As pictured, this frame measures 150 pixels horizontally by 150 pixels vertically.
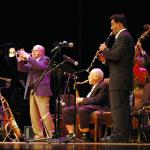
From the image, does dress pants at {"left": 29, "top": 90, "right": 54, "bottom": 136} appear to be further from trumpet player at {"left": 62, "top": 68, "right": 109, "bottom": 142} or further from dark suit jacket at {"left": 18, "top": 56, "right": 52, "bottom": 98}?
trumpet player at {"left": 62, "top": 68, "right": 109, "bottom": 142}

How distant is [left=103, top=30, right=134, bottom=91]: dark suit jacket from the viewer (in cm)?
695

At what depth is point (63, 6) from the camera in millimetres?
11266

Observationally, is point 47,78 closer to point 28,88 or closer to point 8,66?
point 28,88

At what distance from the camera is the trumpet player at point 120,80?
696cm

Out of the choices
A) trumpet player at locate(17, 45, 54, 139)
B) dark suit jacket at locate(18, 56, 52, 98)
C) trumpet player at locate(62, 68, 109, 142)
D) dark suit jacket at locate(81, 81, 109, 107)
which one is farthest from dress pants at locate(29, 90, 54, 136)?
dark suit jacket at locate(81, 81, 109, 107)

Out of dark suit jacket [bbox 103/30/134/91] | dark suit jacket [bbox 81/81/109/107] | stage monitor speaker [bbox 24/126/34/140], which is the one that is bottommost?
stage monitor speaker [bbox 24/126/34/140]

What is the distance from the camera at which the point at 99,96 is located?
834cm

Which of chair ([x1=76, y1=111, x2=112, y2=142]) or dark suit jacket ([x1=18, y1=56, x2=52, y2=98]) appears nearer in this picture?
chair ([x1=76, y1=111, x2=112, y2=142])

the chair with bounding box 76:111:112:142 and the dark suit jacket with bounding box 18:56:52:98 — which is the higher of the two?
the dark suit jacket with bounding box 18:56:52:98

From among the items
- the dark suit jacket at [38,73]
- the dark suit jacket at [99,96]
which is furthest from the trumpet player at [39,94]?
the dark suit jacket at [99,96]

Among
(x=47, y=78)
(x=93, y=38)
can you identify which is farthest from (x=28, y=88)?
(x=93, y=38)

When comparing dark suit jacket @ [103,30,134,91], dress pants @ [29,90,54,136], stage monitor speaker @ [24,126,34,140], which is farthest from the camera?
stage monitor speaker @ [24,126,34,140]

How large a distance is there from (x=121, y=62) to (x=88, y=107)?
1.48 metres

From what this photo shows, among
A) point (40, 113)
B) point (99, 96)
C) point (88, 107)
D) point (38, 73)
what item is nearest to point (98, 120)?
point (88, 107)
